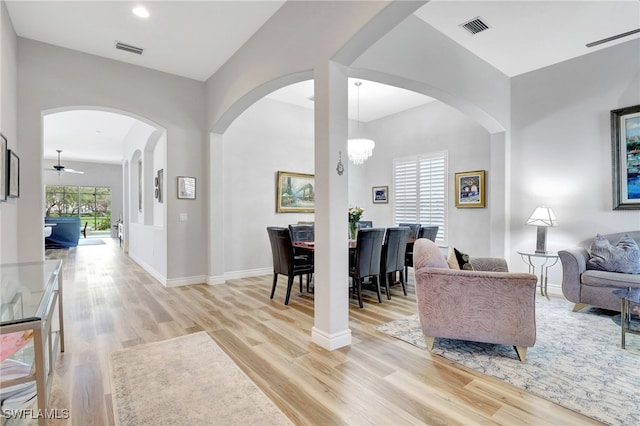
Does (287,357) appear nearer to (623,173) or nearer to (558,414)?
(558,414)

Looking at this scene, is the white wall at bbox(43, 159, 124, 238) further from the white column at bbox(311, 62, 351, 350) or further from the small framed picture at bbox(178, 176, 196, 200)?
the white column at bbox(311, 62, 351, 350)

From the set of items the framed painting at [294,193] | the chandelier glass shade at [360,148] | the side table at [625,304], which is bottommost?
the side table at [625,304]

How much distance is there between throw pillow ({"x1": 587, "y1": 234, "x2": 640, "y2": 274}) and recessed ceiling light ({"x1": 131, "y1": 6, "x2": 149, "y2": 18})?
586cm

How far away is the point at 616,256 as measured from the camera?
3.60 metres

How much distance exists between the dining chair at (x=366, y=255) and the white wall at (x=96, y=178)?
12266 millimetres

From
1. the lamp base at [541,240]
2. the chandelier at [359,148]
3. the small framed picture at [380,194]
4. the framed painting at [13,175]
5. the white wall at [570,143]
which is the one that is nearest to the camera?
the framed painting at [13,175]

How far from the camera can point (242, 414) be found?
6.17 feet

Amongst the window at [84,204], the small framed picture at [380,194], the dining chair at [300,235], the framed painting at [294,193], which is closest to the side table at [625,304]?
the dining chair at [300,235]

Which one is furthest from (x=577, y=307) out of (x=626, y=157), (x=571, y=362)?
(x=626, y=157)

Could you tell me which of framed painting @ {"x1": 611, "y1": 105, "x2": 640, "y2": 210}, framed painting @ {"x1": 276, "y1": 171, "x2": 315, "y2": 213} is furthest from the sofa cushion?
framed painting @ {"x1": 276, "y1": 171, "x2": 315, "y2": 213}

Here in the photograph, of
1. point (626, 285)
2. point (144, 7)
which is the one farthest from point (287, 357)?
point (144, 7)

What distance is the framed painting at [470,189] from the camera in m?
5.40

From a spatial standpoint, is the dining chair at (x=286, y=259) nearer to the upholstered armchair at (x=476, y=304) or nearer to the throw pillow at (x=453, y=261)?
the upholstered armchair at (x=476, y=304)

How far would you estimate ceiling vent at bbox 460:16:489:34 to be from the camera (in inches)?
143
